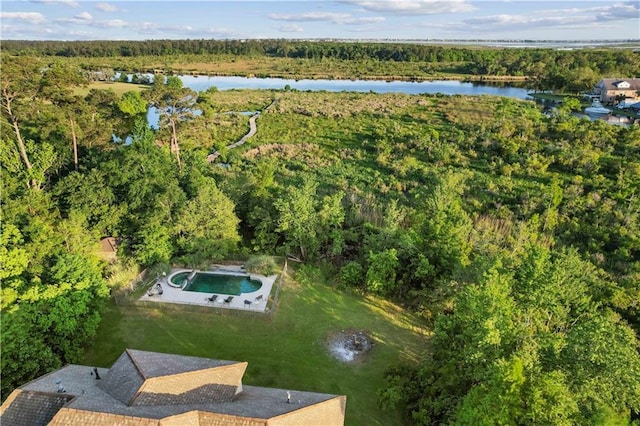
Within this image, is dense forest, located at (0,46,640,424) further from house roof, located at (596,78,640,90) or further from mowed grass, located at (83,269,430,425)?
house roof, located at (596,78,640,90)

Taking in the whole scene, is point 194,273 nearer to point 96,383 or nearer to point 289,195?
point 289,195

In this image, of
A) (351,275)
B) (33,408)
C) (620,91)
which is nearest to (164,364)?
(33,408)

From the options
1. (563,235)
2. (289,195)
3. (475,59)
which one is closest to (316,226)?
(289,195)

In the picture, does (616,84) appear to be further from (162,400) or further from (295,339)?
(162,400)

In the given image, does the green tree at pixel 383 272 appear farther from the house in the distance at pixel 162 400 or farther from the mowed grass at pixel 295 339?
the house in the distance at pixel 162 400

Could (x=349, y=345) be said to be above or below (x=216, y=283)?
below

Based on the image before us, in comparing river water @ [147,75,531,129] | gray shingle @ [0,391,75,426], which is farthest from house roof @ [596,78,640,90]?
gray shingle @ [0,391,75,426]
